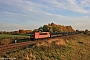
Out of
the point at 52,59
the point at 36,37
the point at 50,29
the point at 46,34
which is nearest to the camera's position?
the point at 52,59

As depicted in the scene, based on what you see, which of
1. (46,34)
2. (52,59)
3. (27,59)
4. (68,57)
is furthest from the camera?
→ (46,34)

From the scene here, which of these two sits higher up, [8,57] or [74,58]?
[8,57]

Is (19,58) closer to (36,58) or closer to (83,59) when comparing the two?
(36,58)

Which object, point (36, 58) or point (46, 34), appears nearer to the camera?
point (36, 58)

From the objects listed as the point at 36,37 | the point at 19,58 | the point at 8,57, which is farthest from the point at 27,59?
the point at 36,37

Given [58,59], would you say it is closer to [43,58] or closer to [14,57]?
[43,58]

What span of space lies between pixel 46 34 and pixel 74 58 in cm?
2756

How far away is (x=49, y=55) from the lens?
1745cm

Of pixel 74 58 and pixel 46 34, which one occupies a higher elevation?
pixel 46 34

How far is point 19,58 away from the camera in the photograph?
46.5ft

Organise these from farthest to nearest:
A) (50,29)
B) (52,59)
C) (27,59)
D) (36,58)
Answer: (50,29) → (52,59) → (36,58) → (27,59)

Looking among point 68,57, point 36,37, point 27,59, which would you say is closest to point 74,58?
point 68,57

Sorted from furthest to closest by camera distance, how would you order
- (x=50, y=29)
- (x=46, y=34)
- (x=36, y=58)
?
1. (x=50, y=29)
2. (x=46, y=34)
3. (x=36, y=58)

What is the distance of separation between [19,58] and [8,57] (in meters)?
1.05
